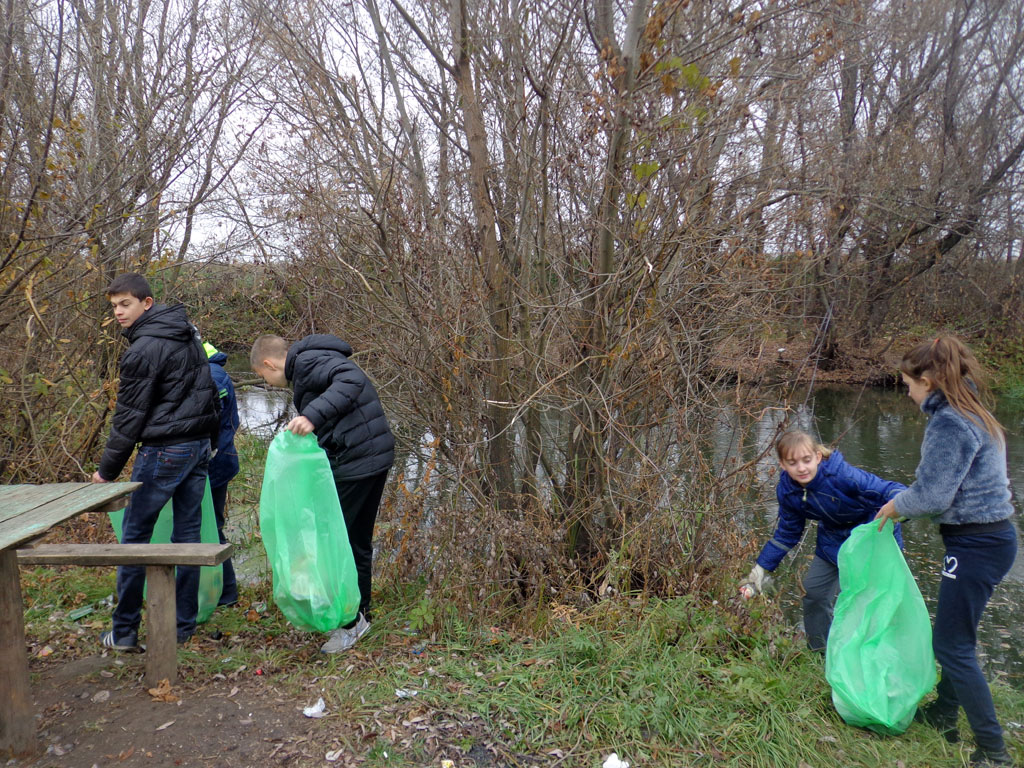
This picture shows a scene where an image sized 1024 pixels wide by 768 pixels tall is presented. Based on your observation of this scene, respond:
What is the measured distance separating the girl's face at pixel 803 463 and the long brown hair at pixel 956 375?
0.63m

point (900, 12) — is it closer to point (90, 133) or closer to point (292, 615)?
point (90, 133)

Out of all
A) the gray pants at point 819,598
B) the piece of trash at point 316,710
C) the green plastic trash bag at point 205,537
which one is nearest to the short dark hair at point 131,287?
the green plastic trash bag at point 205,537

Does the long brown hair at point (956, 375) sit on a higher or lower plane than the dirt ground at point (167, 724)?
higher

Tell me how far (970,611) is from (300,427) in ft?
8.81

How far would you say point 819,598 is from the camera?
362cm

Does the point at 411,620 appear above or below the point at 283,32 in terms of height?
→ below

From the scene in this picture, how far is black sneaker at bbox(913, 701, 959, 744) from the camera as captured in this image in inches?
119

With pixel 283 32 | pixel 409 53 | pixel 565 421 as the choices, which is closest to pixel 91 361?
pixel 283 32

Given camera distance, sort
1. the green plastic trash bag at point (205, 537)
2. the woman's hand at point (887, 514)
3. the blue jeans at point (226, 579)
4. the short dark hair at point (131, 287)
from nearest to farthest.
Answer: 1. the woman's hand at point (887, 514)
2. the short dark hair at point (131, 287)
3. the green plastic trash bag at point (205, 537)
4. the blue jeans at point (226, 579)

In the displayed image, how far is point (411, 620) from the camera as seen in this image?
3762 millimetres

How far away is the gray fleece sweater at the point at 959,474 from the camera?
2707mm

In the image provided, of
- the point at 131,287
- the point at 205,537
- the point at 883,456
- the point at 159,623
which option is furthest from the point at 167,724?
the point at 883,456

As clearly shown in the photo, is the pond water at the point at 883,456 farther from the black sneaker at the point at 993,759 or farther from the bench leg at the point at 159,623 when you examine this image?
the bench leg at the point at 159,623

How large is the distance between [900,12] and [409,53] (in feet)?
26.8
